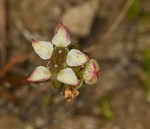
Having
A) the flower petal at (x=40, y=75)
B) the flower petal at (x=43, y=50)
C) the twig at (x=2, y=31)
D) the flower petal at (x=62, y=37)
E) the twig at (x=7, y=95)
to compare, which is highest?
the flower petal at (x=62, y=37)

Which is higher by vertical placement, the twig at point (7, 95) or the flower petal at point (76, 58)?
the flower petal at point (76, 58)

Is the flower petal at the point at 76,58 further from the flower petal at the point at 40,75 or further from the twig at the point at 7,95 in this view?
the twig at the point at 7,95

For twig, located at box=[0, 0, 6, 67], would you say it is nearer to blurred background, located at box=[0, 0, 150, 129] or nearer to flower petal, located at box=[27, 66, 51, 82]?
blurred background, located at box=[0, 0, 150, 129]

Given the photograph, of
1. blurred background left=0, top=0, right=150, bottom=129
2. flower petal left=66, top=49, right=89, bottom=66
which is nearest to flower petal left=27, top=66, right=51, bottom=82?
flower petal left=66, top=49, right=89, bottom=66

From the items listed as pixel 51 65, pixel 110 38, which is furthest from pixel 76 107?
pixel 51 65

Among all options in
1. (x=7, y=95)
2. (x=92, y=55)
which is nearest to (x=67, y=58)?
(x=7, y=95)

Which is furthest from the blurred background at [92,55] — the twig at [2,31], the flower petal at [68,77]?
the flower petal at [68,77]

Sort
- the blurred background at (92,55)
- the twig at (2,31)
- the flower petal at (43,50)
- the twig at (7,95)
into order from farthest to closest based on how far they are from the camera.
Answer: the twig at (2,31) → the blurred background at (92,55) → the twig at (7,95) → the flower petal at (43,50)

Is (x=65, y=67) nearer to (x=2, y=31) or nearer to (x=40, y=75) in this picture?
(x=40, y=75)
